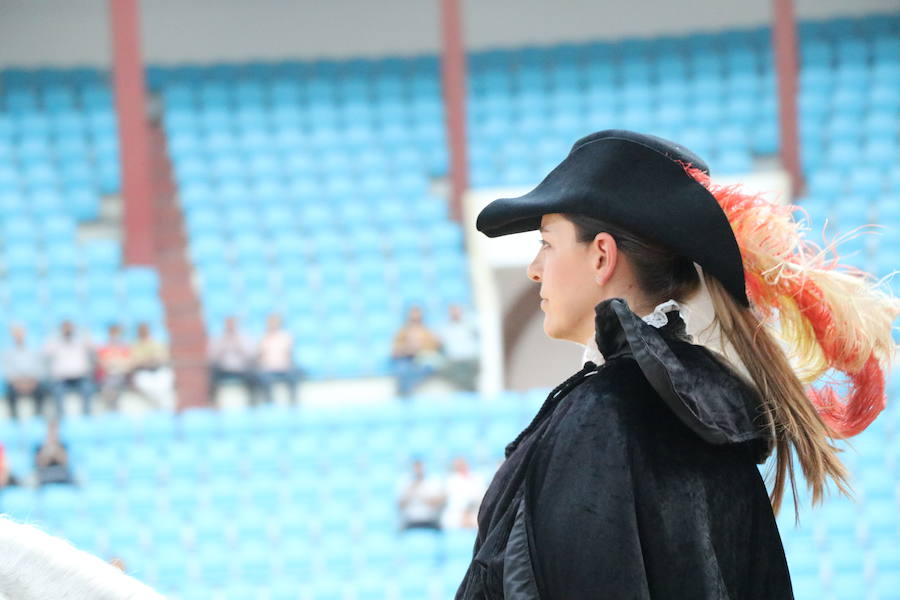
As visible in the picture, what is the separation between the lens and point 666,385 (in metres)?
1.35

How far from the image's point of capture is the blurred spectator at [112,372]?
8570 mm

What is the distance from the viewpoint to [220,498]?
7906 mm

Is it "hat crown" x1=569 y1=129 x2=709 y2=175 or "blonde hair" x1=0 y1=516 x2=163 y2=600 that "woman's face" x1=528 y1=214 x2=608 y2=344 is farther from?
"blonde hair" x1=0 y1=516 x2=163 y2=600

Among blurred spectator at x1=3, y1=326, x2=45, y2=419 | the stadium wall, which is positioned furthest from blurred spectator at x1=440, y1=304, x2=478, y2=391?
the stadium wall

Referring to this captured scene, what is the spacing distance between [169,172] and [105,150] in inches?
24.0

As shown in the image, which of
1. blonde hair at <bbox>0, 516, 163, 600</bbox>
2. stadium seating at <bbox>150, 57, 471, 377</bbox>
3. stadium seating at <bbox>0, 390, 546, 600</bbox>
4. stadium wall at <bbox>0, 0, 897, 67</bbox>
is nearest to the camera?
blonde hair at <bbox>0, 516, 163, 600</bbox>

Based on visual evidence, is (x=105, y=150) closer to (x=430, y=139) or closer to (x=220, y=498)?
(x=430, y=139)

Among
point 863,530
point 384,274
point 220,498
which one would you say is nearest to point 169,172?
point 384,274

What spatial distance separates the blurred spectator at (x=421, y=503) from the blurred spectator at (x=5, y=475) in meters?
2.36

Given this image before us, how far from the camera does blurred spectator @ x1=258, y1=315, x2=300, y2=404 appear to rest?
348 inches

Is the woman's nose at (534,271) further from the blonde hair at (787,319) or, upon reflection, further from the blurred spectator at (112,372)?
the blurred spectator at (112,372)

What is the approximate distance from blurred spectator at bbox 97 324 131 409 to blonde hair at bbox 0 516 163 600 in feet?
25.1

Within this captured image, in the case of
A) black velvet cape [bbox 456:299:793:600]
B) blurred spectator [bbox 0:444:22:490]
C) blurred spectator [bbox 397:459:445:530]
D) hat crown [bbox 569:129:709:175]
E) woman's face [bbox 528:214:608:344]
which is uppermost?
hat crown [bbox 569:129:709:175]

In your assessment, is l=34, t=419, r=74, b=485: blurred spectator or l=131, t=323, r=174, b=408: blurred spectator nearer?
l=34, t=419, r=74, b=485: blurred spectator
